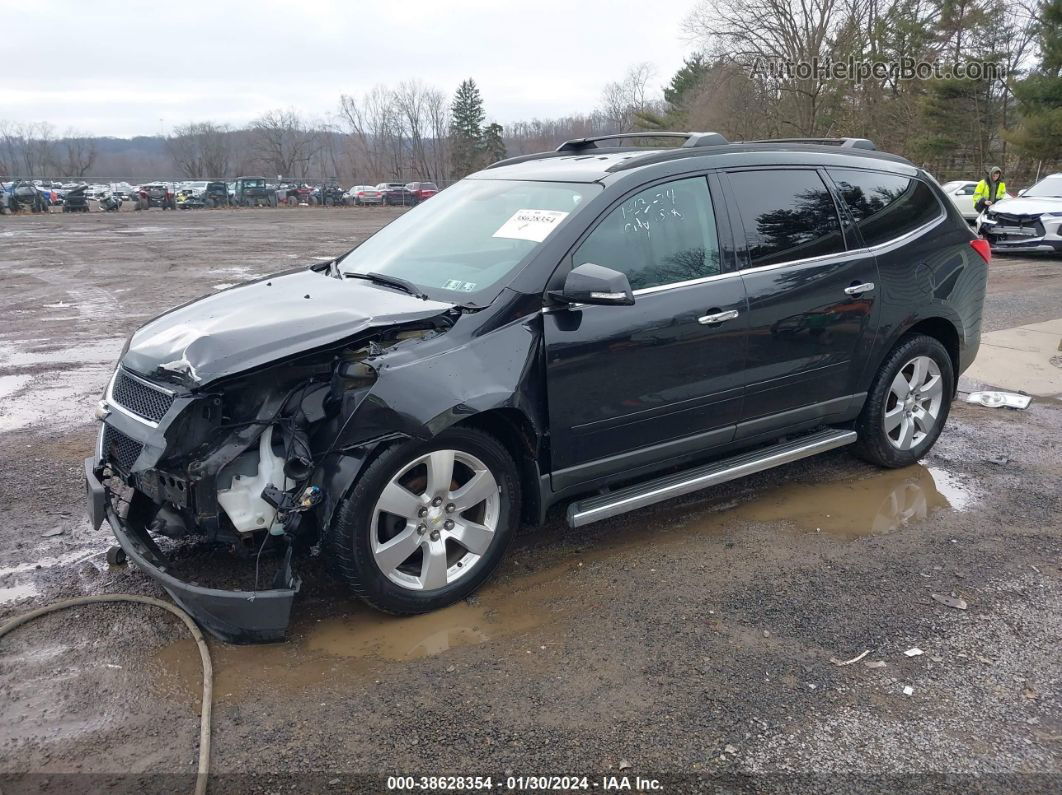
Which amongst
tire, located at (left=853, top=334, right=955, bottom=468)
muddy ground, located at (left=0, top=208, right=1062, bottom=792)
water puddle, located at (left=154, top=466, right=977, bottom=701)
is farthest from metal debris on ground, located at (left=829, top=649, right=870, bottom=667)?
tire, located at (left=853, top=334, right=955, bottom=468)

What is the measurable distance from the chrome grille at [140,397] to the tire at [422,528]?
2.63 ft

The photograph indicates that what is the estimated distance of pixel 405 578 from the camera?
335cm

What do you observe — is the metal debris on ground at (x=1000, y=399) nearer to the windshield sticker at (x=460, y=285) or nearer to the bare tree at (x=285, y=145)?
the windshield sticker at (x=460, y=285)

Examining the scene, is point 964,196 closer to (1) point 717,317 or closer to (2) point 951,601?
(1) point 717,317

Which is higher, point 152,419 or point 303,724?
point 152,419

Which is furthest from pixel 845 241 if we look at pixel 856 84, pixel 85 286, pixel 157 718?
pixel 856 84

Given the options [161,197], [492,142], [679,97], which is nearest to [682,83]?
[679,97]

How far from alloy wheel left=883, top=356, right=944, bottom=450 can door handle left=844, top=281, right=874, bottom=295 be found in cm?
65

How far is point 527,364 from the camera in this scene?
3441 mm

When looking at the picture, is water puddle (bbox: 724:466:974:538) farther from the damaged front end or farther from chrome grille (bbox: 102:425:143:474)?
chrome grille (bbox: 102:425:143:474)

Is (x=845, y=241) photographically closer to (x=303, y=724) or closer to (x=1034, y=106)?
(x=303, y=724)

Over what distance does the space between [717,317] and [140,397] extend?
2591mm

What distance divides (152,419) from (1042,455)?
541 cm

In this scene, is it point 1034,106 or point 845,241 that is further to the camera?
point 1034,106
